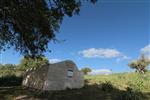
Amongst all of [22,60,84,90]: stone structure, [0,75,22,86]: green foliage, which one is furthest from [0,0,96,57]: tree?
[0,75,22,86]: green foliage

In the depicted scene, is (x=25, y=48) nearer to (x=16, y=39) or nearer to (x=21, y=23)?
(x=16, y=39)

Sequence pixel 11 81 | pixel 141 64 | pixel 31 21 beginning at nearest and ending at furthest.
Answer: pixel 31 21 < pixel 11 81 < pixel 141 64

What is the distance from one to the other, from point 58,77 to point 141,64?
1259 inches

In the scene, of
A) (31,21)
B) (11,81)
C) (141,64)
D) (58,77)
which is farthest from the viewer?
(141,64)

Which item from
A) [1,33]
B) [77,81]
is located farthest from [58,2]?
[77,81]

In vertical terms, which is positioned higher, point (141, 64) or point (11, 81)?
point (141, 64)

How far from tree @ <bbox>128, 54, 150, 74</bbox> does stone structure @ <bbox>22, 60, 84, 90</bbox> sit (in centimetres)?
2743

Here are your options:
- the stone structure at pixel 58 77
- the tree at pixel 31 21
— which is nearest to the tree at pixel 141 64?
the stone structure at pixel 58 77

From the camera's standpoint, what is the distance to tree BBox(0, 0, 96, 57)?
1888 centimetres

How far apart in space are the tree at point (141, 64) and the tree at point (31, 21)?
134 ft

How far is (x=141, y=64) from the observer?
62.1 metres

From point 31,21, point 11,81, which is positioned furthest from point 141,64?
point 31,21

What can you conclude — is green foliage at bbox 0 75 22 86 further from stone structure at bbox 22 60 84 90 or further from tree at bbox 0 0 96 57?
tree at bbox 0 0 96 57

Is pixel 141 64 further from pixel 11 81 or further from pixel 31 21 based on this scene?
pixel 31 21
